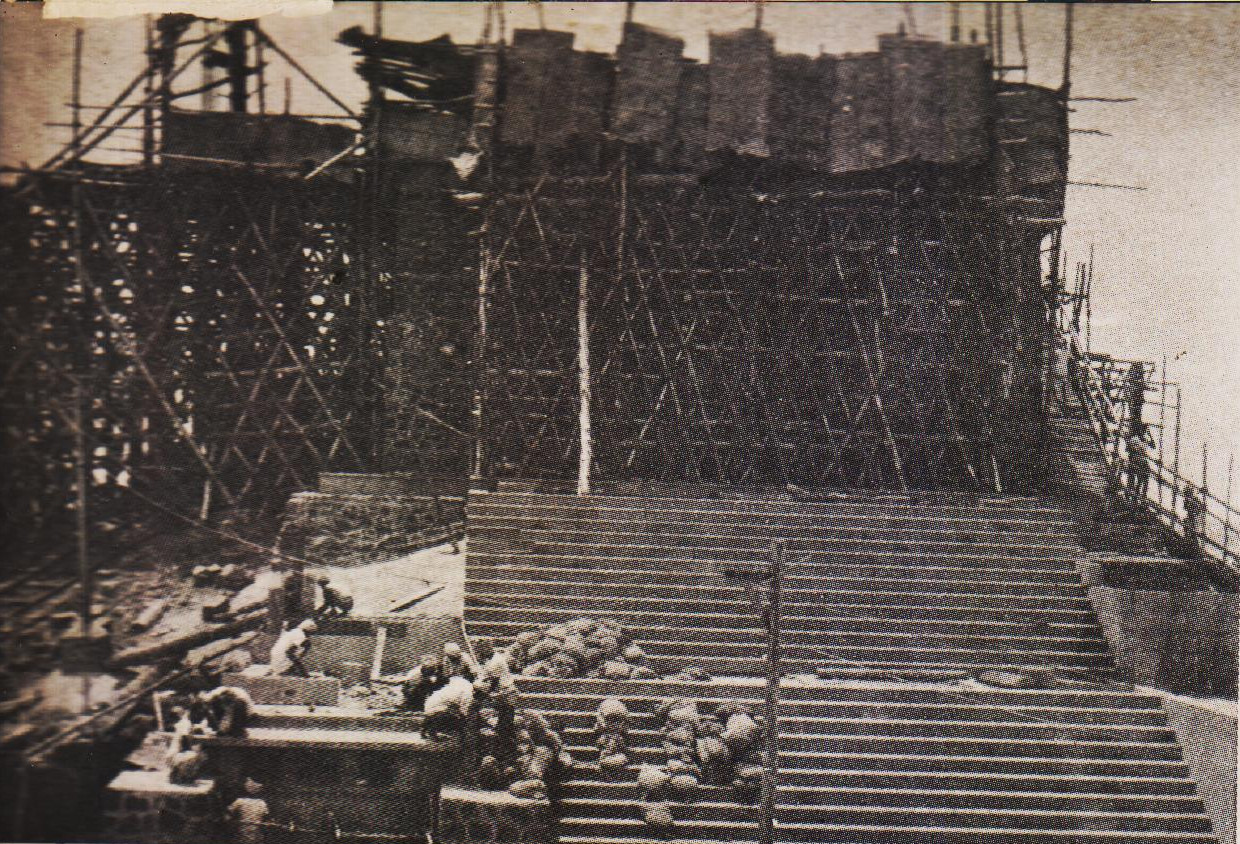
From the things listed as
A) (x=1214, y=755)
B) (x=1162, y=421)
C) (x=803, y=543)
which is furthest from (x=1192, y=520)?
(x=803, y=543)

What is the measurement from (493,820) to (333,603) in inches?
95.1

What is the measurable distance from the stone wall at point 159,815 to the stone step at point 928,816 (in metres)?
2.80

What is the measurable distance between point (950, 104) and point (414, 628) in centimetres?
700

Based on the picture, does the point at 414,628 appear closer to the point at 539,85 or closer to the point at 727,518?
the point at 727,518

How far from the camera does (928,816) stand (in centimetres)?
759

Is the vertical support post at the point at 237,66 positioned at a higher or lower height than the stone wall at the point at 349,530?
higher

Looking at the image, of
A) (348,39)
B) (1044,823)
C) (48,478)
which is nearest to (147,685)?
(48,478)

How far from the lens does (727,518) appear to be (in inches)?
364

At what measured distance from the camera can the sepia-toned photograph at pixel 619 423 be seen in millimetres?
7633

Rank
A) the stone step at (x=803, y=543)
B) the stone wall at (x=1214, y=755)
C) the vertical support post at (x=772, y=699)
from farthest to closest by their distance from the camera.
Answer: the stone step at (x=803, y=543)
the stone wall at (x=1214, y=755)
the vertical support post at (x=772, y=699)

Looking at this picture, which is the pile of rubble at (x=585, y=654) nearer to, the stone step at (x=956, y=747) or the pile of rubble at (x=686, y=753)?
the pile of rubble at (x=686, y=753)

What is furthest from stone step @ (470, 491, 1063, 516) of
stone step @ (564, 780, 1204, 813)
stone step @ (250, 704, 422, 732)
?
stone step @ (564, 780, 1204, 813)

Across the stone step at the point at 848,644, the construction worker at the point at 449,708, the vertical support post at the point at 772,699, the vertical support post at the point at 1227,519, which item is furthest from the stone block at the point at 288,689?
the vertical support post at the point at 1227,519

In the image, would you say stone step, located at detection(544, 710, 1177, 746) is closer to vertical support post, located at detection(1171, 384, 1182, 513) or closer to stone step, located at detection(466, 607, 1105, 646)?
stone step, located at detection(466, 607, 1105, 646)
